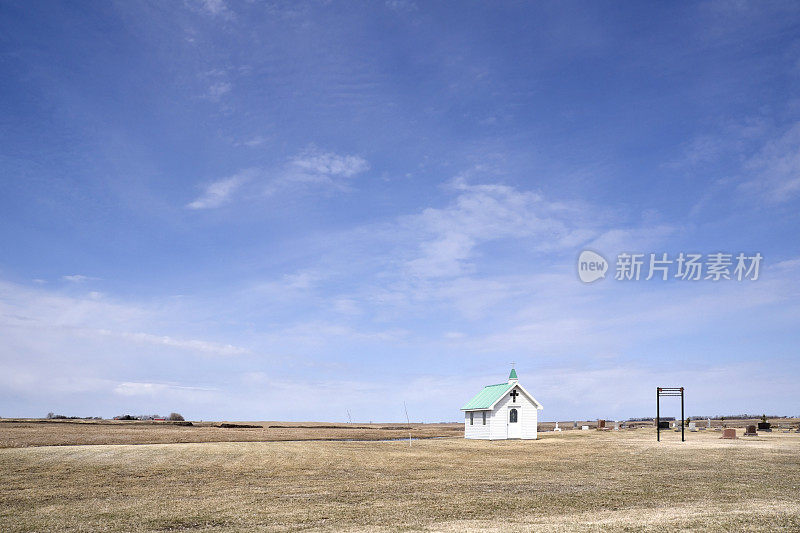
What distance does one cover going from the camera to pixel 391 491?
72.1 feet

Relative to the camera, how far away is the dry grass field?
51.9 ft

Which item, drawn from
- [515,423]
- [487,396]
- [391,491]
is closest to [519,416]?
[515,423]

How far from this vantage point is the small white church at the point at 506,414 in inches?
2340

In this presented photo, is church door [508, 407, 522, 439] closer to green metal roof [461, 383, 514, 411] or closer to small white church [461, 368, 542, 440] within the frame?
small white church [461, 368, 542, 440]

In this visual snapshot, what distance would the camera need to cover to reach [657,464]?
1315 inches

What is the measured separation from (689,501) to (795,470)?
14.6 meters

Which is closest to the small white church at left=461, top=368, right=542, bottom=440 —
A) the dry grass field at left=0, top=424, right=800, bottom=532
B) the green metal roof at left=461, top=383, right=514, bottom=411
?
the green metal roof at left=461, top=383, right=514, bottom=411

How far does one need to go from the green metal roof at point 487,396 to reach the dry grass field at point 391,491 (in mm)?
20658

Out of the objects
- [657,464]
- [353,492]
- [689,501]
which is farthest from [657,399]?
[353,492]

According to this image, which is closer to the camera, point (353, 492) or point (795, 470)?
point (353, 492)

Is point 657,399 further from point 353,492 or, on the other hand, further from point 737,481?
point 353,492

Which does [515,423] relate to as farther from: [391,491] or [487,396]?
[391,491]

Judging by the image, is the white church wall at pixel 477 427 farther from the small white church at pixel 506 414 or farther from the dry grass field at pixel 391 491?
the dry grass field at pixel 391 491

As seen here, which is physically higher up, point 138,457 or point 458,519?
point 458,519
